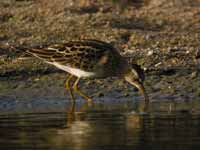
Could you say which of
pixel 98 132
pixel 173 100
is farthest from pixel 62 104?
pixel 98 132

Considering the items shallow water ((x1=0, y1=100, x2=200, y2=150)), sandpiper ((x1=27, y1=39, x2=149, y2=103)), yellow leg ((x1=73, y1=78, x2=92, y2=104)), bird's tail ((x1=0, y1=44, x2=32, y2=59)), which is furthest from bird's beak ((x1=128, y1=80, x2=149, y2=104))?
bird's tail ((x1=0, y1=44, x2=32, y2=59))

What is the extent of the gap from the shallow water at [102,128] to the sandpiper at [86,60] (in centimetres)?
66

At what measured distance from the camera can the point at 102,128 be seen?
1080cm

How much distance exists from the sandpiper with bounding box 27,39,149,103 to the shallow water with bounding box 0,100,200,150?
0.66m

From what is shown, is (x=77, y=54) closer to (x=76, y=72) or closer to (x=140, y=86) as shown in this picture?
(x=76, y=72)

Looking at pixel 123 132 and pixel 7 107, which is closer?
pixel 123 132

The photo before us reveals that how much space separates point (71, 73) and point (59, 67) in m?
0.20

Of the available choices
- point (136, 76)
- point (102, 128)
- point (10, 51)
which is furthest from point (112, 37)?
point (102, 128)

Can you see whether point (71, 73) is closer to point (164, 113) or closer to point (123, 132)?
point (164, 113)

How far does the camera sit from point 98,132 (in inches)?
412

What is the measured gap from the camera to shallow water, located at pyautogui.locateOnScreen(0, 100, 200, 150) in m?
9.63

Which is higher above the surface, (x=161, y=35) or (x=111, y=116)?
(x=161, y=35)

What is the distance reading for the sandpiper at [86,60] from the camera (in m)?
13.6

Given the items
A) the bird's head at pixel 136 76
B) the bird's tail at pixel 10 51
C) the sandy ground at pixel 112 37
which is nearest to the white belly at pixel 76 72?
the sandy ground at pixel 112 37
